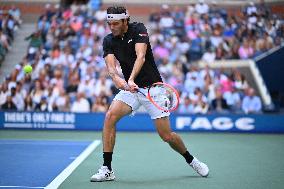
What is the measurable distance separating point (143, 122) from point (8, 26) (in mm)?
7778

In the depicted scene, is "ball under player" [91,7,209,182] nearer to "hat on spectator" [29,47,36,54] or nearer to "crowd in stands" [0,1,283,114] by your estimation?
"crowd in stands" [0,1,283,114]

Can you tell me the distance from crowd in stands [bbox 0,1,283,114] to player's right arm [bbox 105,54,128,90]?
7.43 metres

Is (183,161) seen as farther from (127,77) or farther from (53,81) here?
(53,81)

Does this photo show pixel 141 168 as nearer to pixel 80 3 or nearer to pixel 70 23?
pixel 70 23

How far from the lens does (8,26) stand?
752 inches

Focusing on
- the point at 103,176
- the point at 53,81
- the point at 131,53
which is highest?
the point at 131,53

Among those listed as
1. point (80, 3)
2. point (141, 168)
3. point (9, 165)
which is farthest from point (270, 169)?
point (80, 3)

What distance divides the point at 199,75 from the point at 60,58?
459 cm

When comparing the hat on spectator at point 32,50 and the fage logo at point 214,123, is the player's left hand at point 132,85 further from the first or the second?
the hat on spectator at point 32,50

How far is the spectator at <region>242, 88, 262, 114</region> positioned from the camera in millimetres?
14641

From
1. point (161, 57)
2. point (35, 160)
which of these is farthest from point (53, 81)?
point (35, 160)

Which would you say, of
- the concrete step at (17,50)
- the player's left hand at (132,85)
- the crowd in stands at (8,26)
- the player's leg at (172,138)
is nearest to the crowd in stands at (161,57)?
the concrete step at (17,50)

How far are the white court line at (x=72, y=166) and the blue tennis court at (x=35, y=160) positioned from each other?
2 cm

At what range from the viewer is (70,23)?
18.7 meters
